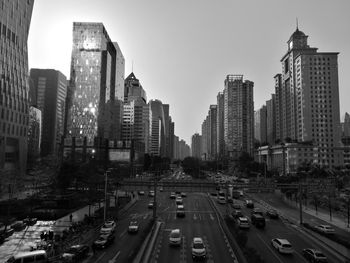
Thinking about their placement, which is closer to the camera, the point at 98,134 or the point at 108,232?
the point at 108,232

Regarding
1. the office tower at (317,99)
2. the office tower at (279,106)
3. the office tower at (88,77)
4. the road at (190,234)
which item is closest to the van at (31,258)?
the road at (190,234)

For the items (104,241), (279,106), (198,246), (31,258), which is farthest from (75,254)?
(279,106)

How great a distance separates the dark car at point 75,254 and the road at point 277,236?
18.7 metres

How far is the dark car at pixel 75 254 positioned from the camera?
27.4 meters

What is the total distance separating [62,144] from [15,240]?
100001 mm

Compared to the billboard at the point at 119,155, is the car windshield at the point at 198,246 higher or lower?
lower

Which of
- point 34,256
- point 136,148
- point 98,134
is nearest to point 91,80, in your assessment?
point 98,134

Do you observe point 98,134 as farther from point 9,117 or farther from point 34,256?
point 34,256

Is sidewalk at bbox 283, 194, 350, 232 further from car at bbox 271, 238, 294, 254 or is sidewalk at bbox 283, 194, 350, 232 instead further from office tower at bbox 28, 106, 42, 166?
office tower at bbox 28, 106, 42, 166

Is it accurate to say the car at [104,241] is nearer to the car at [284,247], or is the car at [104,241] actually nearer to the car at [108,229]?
the car at [108,229]

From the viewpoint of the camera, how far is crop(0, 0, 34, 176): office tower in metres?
83.3

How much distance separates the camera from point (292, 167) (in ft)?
441

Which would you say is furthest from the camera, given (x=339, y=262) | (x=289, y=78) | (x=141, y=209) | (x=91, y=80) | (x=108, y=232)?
(x=289, y=78)

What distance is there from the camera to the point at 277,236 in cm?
4044
